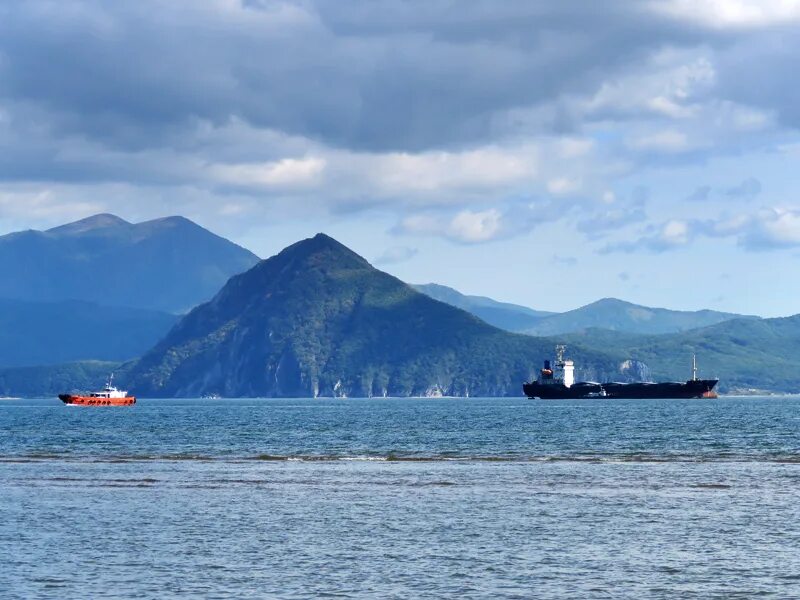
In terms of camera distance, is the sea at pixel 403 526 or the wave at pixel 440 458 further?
the wave at pixel 440 458

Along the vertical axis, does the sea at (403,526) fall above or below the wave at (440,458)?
below

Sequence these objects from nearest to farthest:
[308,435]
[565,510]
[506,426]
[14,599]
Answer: [14,599] < [565,510] < [308,435] < [506,426]

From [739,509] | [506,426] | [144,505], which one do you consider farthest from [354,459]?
[506,426]

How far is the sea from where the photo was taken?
41750mm

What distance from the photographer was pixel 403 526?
55750mm

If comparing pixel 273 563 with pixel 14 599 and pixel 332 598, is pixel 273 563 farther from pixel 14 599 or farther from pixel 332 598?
pixel 14 599

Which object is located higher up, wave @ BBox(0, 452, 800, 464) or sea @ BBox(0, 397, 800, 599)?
wave @ BBox(0, 452, 800, 464)

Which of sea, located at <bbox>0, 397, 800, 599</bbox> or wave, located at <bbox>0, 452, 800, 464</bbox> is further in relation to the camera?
wave, located at <bbox>0, 452, 800, 464</bbox>

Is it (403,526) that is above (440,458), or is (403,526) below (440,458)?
below

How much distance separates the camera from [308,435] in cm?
15450

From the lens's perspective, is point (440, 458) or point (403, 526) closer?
point (403, 526)

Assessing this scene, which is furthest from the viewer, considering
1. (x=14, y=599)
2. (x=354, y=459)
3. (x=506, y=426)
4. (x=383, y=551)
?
(x=506, y=426)

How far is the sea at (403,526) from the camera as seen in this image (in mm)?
41750

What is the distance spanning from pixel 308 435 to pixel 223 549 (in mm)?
105957
